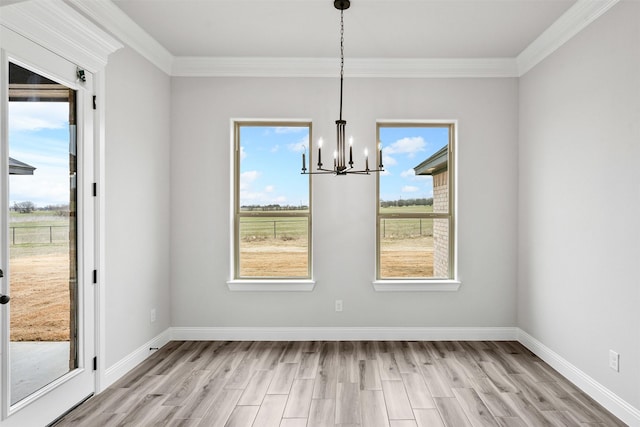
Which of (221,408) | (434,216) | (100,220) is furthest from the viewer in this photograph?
(434,216)

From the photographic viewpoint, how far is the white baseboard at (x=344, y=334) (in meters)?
4.14

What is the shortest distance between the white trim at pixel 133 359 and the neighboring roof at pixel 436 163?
316cm

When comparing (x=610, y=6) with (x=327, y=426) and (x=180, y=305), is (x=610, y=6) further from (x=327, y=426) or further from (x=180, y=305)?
(x=180, y=305)

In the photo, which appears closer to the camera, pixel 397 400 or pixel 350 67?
pixel 397 400

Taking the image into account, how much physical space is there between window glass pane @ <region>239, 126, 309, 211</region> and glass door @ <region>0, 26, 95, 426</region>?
65.3 inches

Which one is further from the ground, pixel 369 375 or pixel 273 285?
pixel 273 285

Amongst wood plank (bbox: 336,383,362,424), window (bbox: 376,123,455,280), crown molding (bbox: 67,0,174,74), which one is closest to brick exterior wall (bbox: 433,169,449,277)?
window (bbox: 376,123,455,280)

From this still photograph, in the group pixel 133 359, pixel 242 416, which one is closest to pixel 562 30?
pixel 242 416

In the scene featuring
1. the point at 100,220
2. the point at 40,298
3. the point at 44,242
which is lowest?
the point at 40,298

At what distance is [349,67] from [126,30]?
6.80ft

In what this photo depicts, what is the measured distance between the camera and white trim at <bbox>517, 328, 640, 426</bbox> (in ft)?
8.41

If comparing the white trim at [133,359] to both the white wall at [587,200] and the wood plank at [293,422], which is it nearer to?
the wood plank at [293,422]

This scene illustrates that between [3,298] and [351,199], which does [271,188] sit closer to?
[351,199]

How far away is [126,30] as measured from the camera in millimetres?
3254
